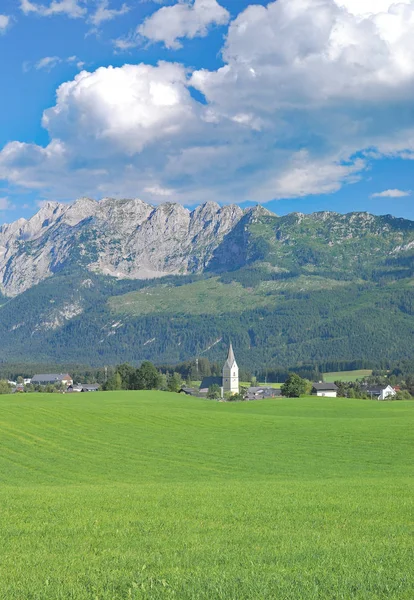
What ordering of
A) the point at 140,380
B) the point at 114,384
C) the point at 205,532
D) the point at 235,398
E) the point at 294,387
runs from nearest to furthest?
the point at 205,532 < the point at 294,387 < the point at 114,384 < the point at 140,380 < the point at 235,398

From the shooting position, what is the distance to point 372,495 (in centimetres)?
2423

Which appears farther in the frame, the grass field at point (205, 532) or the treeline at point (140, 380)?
the treeline at point (140, 380)

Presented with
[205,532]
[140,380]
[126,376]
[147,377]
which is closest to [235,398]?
[147,377]

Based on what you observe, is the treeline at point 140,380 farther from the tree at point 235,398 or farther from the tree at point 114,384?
the tree at point 235,398

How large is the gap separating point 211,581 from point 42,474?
29.8 m

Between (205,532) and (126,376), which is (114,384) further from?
(205,532)

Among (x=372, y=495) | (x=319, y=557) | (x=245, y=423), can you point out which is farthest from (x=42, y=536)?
(x=245, y=423)

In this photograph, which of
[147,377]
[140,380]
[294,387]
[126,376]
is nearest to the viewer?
[294,387]

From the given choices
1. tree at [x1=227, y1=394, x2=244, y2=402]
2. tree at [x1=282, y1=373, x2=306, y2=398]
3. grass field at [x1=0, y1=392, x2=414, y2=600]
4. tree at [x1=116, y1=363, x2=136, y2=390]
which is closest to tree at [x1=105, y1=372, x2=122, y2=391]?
tree at [x1=116, y1=363, x2=136, y2=390]

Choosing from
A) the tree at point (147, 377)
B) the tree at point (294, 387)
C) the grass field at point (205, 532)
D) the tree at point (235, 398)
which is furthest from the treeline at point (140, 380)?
the grass field at point (205, 532)

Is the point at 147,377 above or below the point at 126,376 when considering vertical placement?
below

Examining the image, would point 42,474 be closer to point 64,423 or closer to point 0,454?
point 0,454

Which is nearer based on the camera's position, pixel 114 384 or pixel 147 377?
pixel 114 384

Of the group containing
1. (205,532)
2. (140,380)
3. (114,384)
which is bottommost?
(114,384)
